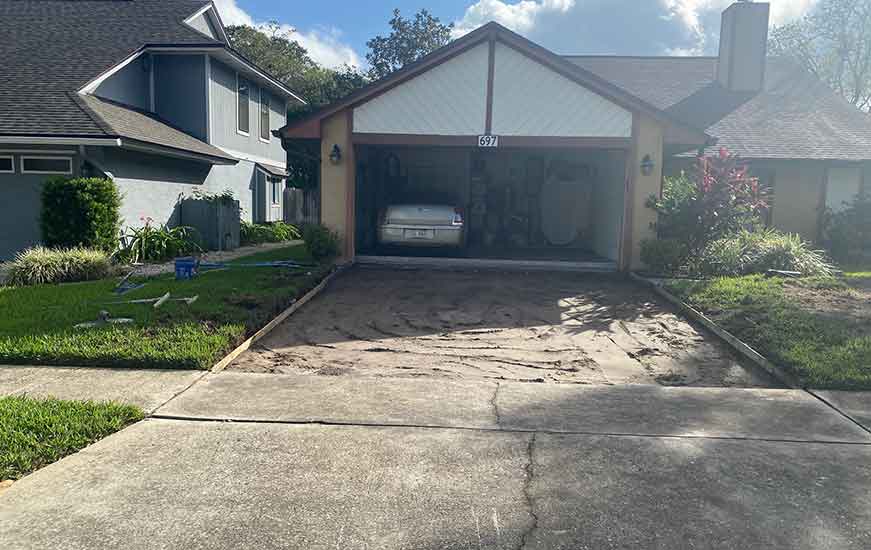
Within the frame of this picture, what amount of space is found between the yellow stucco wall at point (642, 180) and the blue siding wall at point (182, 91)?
466 inches

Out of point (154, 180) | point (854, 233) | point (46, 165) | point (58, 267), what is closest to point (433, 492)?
point (58, 267)

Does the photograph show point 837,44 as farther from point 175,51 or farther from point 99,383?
point 99,383

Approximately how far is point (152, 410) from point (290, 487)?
6.35ft

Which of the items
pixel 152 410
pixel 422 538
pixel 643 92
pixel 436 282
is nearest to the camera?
pixel 422 538

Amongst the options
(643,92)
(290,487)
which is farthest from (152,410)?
(643,92)

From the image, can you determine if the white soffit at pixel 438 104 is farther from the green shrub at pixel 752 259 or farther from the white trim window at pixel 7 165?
the white trim window at pixel 7 165

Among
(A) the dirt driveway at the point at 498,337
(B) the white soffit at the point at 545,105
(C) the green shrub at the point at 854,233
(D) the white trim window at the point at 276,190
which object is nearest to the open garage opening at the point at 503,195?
(B) the white soffit at the point at 545,105

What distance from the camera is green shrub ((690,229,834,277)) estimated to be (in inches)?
465

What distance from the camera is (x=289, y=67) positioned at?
38.1 meters

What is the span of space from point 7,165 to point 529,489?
45.5 ft

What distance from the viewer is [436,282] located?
11.7 meters

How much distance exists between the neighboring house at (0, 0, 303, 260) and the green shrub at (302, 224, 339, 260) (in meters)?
4.08

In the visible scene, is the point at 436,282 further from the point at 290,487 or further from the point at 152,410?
the point at 290,487

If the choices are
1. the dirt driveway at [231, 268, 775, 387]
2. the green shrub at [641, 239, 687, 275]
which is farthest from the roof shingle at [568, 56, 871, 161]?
the dirt driveway at [231, 268, 775, 387]
